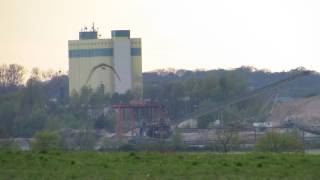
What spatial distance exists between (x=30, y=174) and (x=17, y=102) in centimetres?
4888

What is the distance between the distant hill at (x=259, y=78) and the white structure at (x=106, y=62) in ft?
6.98

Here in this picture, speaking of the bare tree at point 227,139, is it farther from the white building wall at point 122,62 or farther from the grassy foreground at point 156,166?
the white building wall at point 122,62

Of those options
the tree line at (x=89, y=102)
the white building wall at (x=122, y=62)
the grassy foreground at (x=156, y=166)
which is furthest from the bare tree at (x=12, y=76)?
the grassy foreground at (x=156, y=166)

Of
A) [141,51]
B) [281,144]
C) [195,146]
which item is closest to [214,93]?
[141,51]

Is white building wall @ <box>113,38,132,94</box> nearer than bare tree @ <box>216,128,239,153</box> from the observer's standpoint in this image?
No

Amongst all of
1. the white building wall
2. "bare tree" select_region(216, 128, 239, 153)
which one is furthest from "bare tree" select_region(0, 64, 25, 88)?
"bare tree" select_region(216, 128, 239, 153)

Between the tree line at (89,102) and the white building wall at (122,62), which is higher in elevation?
the white building wall at (122,62)

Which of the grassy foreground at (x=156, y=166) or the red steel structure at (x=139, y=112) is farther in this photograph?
the red steel structure at (x=139, y=112)

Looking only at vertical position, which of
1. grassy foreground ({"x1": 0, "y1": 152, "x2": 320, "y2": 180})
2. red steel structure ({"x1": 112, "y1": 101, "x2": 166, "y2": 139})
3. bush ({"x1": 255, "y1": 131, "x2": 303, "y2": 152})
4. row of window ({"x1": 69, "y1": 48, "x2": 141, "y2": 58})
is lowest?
grassy foreground ({"x1": 0, "y1": 152, "x2": 320, "y2": 180})

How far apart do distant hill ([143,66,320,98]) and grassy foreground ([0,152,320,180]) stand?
7146 centimetres

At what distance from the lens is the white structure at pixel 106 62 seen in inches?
3720

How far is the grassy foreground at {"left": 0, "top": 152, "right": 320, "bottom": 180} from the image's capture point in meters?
15.5

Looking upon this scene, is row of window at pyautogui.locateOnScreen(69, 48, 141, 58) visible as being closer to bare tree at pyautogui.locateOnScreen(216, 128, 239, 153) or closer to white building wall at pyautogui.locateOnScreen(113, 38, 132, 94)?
white building wall at pyautogui.locateOnScreen(113, 38, 132, 94)

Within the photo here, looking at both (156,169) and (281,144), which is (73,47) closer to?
(281,144)
